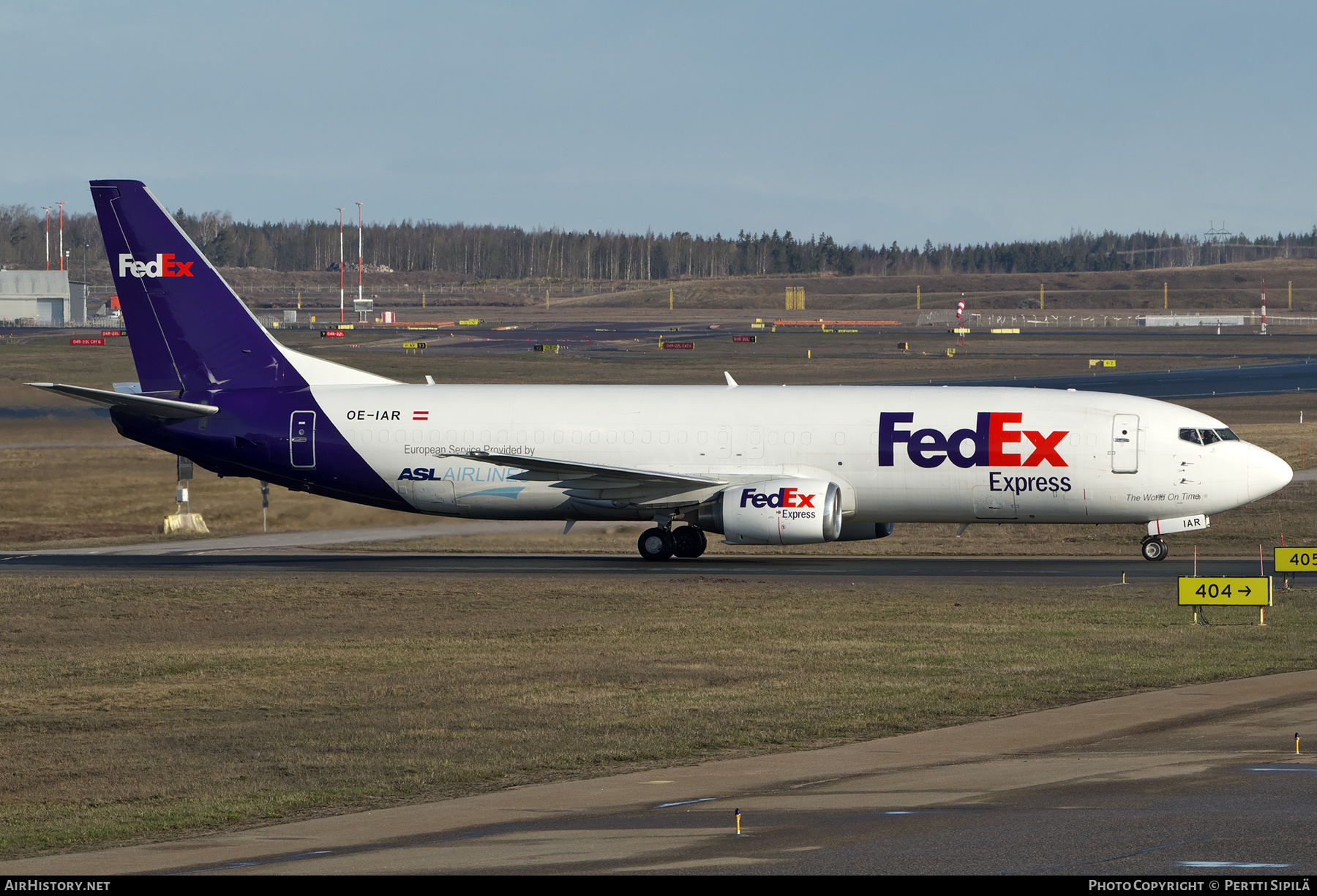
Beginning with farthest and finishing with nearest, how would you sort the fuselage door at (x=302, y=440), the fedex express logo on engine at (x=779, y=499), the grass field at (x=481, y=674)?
the fuselage door at (x=302, y=440), the fedex express logo on engine at (x=779, y=499), the grass field at (x=481, y=674)

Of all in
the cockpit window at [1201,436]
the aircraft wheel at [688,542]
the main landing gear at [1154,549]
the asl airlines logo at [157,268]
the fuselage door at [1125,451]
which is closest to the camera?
the fuselage door at [1125,451]

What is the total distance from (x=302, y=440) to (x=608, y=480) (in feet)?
28.4

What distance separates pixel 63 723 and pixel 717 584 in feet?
63.2

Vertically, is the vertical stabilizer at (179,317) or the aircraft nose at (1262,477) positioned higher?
the vertical stabilizer at (179,317)

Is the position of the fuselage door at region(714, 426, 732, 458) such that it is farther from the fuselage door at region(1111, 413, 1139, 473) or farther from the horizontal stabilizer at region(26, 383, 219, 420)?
the horizontal stabilizer at region(26, 383, 219, 420)

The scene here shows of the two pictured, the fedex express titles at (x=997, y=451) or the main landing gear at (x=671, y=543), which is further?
the main landing gear at (x=671, y=543)

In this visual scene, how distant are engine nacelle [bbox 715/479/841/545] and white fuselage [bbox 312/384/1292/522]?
1105 millimetres

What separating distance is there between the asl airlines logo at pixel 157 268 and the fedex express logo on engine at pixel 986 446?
20.5 m

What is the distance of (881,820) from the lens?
1564 cm

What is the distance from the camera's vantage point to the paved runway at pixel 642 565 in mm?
40969

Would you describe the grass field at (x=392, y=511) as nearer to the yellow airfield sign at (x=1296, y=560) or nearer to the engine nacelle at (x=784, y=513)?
the engine nacelle at (x=784, y=513)

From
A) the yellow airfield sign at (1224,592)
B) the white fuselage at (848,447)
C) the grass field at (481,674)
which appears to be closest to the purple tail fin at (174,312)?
the white fuselage at (848,447)

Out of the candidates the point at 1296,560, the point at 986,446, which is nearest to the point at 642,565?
the point at 986,446

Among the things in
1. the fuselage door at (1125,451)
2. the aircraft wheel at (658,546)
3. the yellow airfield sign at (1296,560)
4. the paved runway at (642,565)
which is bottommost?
the paved runway at (642,565)
